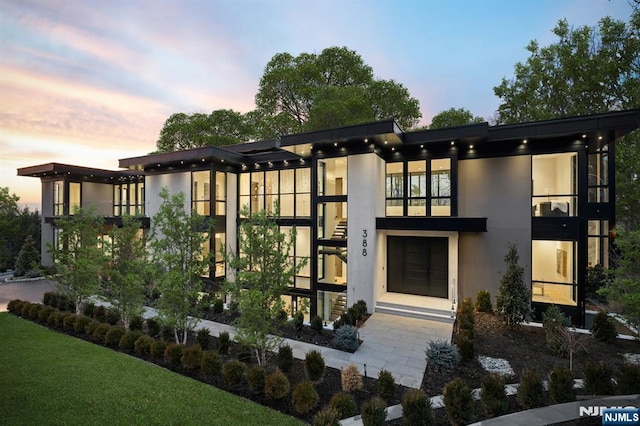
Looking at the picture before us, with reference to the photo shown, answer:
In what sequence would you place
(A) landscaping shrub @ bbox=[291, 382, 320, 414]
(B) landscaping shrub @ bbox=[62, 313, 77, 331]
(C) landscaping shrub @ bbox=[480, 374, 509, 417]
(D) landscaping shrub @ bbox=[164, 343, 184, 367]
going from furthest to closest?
(B) landscaping shrub @ bbox=[62, 313, 77, 331]
(D) landscaping shrub @ bbox=[164, 343, 184, 367]
(A) landscaping shrub @ bbox=[291, 382, 320, 414]
(C) landscaping shrub @ bbox=[480, 374, 509, 417]

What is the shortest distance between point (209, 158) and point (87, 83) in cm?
664

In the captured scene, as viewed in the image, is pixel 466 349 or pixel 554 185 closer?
pixel 466 349

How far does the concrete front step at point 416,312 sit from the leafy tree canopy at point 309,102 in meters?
15.4

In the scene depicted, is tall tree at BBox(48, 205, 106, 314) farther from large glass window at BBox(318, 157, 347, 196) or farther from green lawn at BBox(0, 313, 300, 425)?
large glass window at BBox(318, 157, 347, 196)

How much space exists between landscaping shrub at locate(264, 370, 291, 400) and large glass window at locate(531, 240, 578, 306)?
11212 mm

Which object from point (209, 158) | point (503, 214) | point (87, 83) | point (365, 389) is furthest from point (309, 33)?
point (365, 389)

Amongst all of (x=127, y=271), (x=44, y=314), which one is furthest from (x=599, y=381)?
(x=44, y=314)

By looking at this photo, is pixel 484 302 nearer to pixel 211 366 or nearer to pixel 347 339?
pixel 347 339

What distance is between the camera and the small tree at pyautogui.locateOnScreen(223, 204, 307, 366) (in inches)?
307

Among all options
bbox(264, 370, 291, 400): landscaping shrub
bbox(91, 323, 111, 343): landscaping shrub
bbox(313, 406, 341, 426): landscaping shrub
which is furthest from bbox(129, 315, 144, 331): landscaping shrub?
bbox(313, 406, 341, 426): landscaping shrub

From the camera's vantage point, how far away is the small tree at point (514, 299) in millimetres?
10508

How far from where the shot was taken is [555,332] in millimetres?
9211

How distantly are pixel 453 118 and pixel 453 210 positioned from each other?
17842 mm

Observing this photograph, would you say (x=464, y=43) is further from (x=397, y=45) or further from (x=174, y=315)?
(x=174, y=315)
